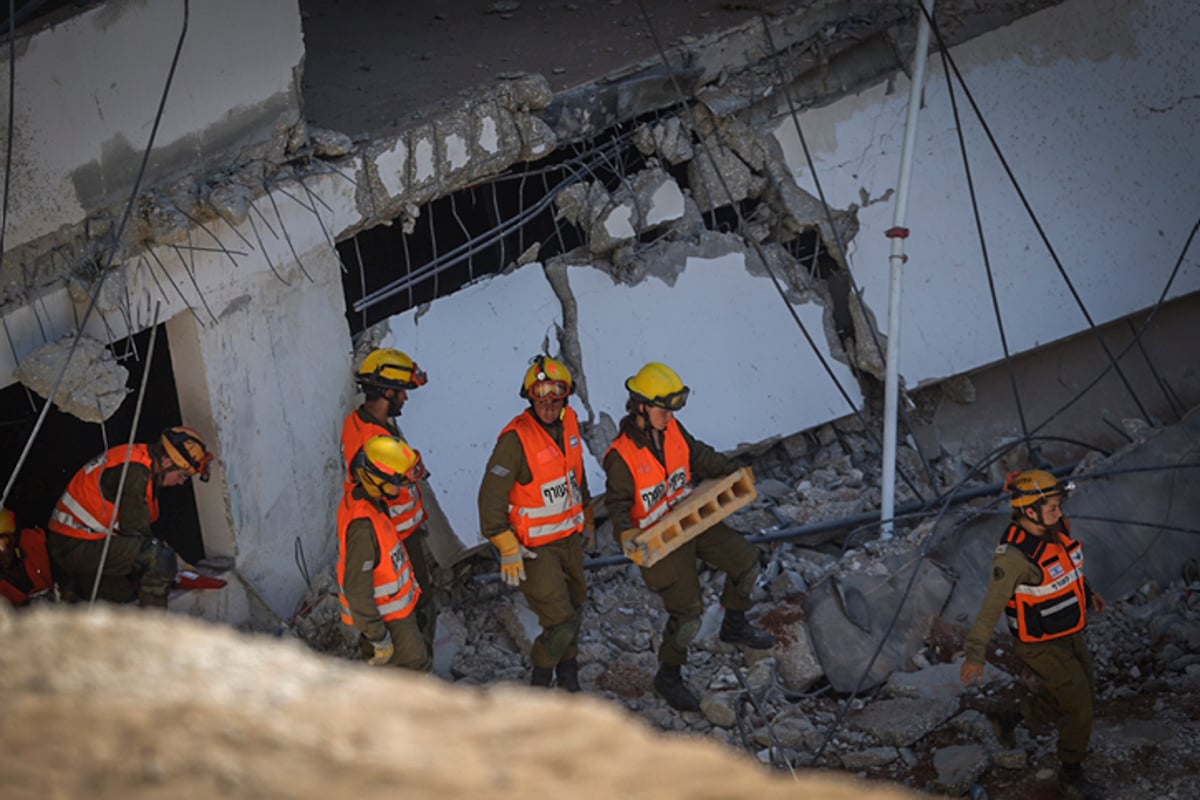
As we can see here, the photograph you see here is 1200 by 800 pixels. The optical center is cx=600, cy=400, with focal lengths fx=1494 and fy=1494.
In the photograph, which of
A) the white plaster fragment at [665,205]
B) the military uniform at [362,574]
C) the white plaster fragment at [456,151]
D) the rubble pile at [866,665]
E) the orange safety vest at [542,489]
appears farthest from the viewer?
the white plaster fragment at [665,205]

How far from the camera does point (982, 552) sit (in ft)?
26.9

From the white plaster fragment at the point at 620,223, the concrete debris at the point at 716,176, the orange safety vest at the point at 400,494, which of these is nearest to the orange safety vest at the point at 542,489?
the orange safety vest at the point at 400,494

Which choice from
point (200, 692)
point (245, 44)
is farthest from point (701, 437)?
point (200, 692)

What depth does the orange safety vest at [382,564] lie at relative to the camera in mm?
6586

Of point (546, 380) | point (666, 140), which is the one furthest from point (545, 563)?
point (666, 140)

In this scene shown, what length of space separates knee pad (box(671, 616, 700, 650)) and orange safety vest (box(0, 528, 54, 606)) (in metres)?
3.11

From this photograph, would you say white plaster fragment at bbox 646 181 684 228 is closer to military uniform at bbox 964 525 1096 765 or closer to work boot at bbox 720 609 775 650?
work boot at bbox 720 609 775 650

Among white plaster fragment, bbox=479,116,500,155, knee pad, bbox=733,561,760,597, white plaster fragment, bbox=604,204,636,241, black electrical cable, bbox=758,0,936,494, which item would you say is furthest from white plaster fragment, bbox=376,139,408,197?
knee pad, bbox=733,561,760,597

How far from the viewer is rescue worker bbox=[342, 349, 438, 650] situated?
734cm

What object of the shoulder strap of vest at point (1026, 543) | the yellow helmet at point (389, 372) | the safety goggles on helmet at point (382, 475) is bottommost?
the shoulder strap of vest at point (1026, 543)

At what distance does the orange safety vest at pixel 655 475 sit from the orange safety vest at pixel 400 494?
3.26ft

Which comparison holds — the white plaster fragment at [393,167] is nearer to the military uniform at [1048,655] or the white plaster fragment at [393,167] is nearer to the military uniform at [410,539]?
the military uniform at [410,539]

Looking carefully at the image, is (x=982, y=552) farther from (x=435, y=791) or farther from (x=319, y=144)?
(x=435, y=791)

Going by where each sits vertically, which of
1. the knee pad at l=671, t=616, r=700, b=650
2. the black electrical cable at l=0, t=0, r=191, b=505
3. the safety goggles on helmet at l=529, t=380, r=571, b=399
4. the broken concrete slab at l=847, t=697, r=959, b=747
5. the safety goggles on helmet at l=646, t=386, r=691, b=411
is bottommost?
the broken concrete slab at l=847, t=697, r=959, b=747
